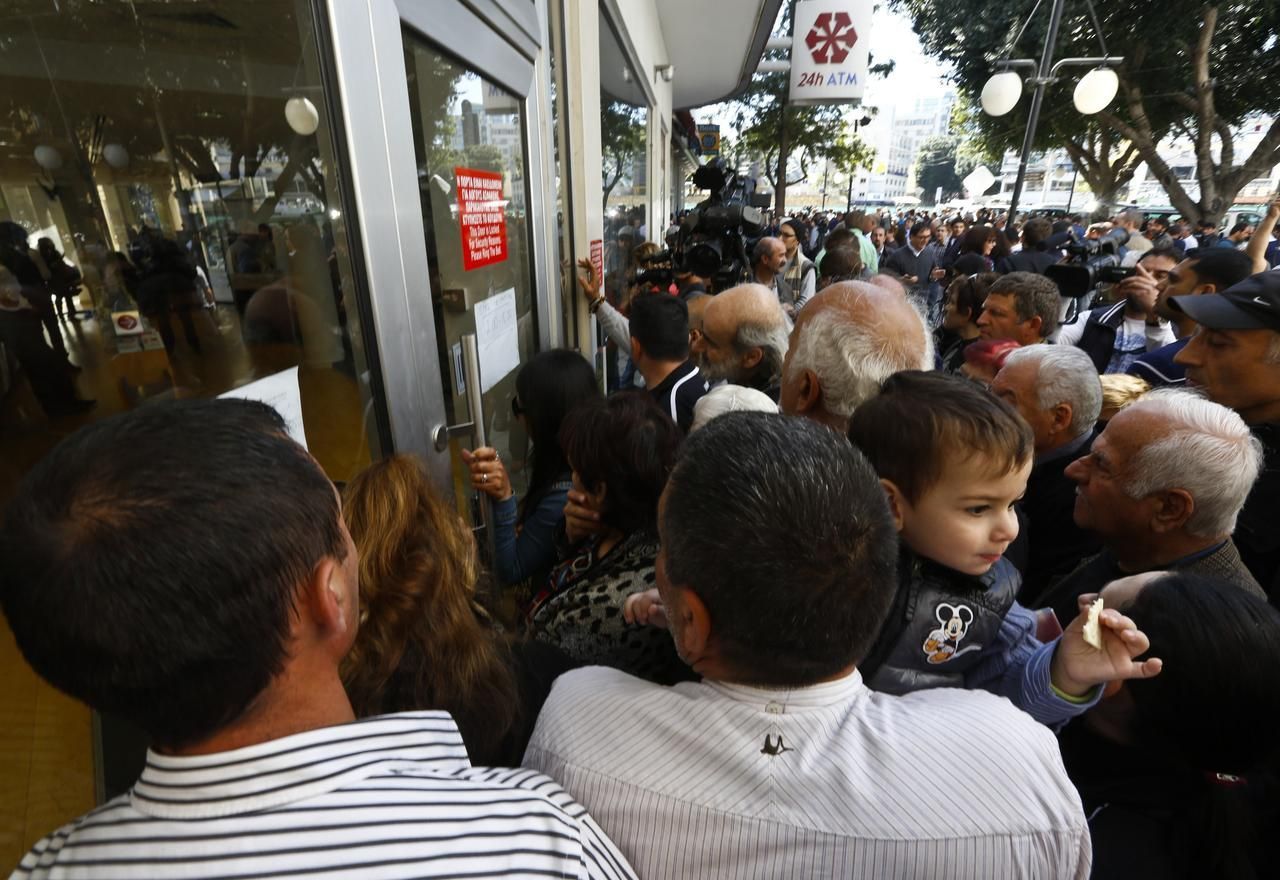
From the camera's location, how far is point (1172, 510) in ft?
4.68

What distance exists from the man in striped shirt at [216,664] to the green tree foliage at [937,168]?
196 feet

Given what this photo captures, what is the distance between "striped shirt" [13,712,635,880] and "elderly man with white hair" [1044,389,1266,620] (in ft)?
4.91

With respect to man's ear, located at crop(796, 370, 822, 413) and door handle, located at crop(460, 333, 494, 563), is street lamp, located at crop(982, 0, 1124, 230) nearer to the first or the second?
man's ear, located at crop(796, 370, 822, 413)

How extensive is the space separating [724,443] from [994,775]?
0.49 metres

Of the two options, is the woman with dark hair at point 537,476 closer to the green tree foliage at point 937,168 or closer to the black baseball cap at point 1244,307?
the black baseball cap at point 1244,307

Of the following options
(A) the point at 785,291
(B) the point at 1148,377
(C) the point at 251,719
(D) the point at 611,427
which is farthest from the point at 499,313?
(A) the point at 785,291

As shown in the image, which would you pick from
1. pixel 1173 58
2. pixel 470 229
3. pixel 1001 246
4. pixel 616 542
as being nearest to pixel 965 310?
pixel 470 229

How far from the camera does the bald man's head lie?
2584mm

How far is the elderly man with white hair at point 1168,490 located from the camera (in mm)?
1390

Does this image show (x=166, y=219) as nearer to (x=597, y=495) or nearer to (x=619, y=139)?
(x=597, y=495)

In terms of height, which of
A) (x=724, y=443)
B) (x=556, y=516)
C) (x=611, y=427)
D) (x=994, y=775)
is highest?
(x=724, y=443)

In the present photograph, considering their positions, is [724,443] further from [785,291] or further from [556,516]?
[785,291]

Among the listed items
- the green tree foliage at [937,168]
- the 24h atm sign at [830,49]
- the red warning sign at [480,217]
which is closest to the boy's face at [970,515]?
the red warning sign at [480,217]

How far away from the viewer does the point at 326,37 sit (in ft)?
4.21
